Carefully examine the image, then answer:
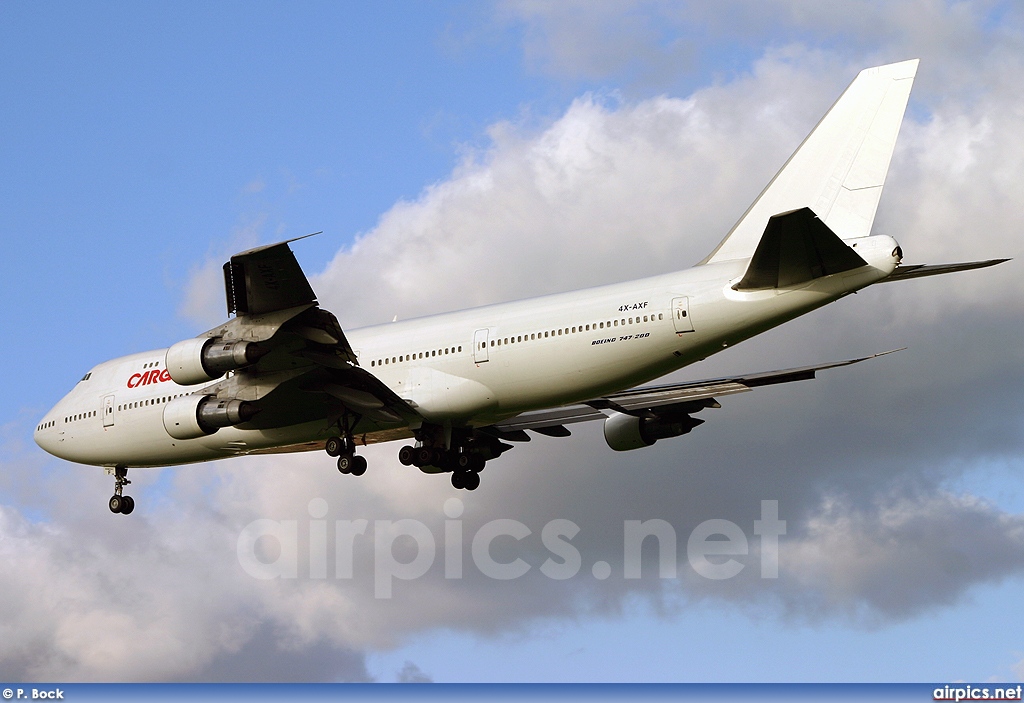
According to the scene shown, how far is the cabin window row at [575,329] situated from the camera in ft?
75.9

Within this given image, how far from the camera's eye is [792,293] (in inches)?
850

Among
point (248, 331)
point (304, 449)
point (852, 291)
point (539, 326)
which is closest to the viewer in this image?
point (852, 291)

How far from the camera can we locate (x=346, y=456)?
1034 inches

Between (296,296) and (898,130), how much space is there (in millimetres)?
12445

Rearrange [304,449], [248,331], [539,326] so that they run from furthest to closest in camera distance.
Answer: [304,449] < [539,326] < [248,331]

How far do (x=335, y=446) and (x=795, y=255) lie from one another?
450 inches

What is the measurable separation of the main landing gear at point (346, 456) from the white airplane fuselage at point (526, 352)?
1.87 feet

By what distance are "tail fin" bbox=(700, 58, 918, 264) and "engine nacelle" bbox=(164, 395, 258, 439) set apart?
1049 cm

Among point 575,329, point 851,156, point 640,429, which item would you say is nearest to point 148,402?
point 575,329

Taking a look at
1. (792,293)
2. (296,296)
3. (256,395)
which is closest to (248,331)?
(296,296)

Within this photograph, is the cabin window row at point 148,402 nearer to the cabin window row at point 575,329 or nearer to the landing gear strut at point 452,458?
the landing gear strut at point 452,458

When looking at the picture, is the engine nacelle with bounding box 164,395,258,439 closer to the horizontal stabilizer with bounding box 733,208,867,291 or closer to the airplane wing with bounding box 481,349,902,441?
the airplane wing with bounding box 481,349,902,441

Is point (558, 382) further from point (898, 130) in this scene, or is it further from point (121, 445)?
point (121, 445)

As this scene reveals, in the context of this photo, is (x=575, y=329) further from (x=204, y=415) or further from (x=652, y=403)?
(x=204, y=415)
